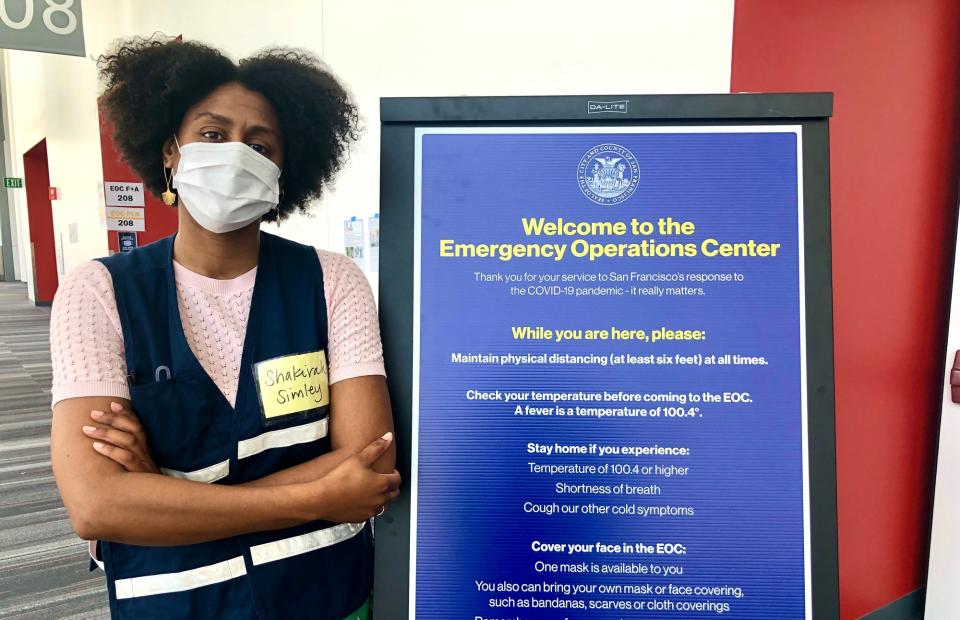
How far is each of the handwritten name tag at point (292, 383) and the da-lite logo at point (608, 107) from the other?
0.64 metres

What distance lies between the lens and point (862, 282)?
5.97 ft

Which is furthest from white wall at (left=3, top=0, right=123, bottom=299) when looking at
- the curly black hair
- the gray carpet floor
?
the curly black hair

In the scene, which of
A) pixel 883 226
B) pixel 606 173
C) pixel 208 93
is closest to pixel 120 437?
pixel 208 93

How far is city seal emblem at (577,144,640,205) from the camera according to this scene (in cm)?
103

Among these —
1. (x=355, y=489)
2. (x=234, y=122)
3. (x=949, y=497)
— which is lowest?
(x=949, y=497)

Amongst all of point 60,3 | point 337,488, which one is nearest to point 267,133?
point 337,488

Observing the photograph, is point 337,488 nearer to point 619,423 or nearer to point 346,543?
point 346,543

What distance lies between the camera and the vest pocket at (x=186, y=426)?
92 cm

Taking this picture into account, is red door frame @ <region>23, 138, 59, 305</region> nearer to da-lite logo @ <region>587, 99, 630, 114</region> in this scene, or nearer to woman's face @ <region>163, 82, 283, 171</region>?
woman's face @ <region>163, 82, 283, 171</region>

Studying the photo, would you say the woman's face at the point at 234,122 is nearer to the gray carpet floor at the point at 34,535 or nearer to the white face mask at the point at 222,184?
the white face mask at the point at 222,184

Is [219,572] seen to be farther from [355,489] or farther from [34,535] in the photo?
[34,535]

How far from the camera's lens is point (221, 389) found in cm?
97

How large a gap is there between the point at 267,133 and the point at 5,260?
2065 cm

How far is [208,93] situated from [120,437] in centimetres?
65
